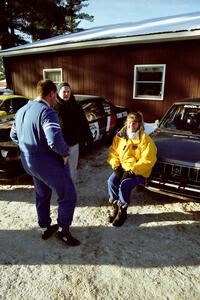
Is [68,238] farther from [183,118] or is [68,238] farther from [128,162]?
[183,118]

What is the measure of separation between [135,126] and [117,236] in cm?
152

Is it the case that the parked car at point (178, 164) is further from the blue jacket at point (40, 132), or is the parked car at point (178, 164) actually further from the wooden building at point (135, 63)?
the wooden building at point (135, 63)

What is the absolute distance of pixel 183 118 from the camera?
4.41 metres

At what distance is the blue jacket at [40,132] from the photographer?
2363 mm

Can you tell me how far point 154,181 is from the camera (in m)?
3.48

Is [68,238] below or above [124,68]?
below

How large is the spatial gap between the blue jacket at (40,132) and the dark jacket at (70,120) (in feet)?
2.32

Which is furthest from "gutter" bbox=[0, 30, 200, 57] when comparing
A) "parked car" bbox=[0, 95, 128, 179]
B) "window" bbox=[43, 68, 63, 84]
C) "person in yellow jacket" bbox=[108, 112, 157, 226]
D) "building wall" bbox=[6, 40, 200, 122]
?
"person in yellow jacket" bbox=[108, 112, 157, 226]

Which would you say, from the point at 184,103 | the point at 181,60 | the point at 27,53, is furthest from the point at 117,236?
the point at 27,53

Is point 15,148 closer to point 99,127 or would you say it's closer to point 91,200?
point 91,200

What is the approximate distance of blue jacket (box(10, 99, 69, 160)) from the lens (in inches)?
Result: 93.0

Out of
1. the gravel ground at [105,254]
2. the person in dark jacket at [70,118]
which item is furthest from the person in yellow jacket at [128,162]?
the person in dark jacket at [70,118]

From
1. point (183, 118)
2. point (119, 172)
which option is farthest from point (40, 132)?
point (183, 118)

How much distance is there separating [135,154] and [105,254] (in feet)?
4.67
